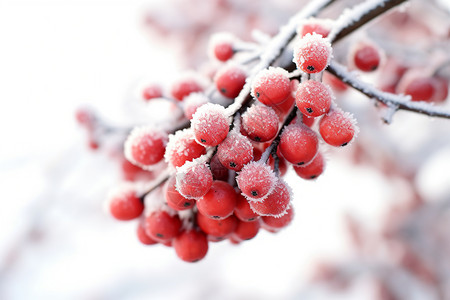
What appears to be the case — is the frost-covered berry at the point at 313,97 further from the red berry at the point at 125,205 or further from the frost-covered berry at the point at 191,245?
the red berry at the point at 125,205

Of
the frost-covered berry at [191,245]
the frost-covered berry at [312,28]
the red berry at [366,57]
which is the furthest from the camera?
the red berry at [366,57]

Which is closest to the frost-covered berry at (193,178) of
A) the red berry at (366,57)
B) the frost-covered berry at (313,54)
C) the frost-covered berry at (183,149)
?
the frost-covered berry at (183,149)

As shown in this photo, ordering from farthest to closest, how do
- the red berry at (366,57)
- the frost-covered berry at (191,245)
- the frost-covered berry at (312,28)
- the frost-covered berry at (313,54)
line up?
1. the red berry at (366,57)
2. the frost-covered berry at (191,245)
3. the frost-covered berry at (312,28)
4. the frost-covered berry at (313,54)

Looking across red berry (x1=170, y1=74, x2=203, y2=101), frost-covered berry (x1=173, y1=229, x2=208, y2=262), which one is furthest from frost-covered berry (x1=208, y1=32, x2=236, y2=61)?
frost-covered berry (x1=173, y1=229, x2=208, y2=262)

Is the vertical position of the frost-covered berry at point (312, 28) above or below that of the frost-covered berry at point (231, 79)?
above

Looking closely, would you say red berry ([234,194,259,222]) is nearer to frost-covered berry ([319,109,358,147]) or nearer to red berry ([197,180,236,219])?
red berry ([197,180,236,219])

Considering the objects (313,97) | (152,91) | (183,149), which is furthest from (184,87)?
(313,97)

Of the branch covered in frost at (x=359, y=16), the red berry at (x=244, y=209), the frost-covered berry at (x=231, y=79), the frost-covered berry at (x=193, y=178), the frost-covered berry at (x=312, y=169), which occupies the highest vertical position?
the branch covered in frost at (x=359, y=16)
